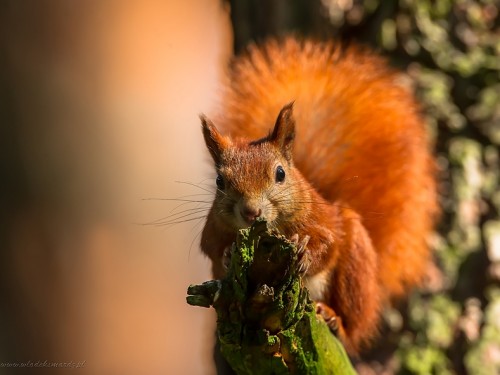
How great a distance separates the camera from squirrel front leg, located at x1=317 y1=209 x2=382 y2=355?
6.17 feet

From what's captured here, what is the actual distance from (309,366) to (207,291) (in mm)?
260

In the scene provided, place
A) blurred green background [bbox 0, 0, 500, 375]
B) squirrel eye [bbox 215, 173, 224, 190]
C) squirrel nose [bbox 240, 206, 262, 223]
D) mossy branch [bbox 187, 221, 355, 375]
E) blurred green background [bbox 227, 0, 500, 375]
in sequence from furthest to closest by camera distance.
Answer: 1. blurred green background [bbox 227, 0, 500, 375]
2. blurred green background [bbox 0, 0, 500, 375]
3. squirrel eye [bbox 215, 173, 224, 190]
4. squirrel nose [bbox 240, 206, 262, 223]
5. mossy branch [bbox 187, 221, 355, 375]

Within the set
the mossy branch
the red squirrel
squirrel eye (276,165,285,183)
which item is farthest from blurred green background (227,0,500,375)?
the mossy branch

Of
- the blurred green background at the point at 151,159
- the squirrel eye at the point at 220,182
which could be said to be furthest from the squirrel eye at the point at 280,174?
the blurred green background at the point at 151,159

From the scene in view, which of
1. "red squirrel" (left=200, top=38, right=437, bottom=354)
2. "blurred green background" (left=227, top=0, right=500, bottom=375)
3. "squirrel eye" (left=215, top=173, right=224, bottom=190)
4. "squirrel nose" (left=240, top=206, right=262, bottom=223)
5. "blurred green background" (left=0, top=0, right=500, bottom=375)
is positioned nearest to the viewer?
"squirrel nose" (left=240, top=206, right=262, bottom=223)

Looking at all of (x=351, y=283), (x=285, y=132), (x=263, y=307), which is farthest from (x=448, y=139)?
(x=263, y=307)

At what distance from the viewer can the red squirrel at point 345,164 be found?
1.82m

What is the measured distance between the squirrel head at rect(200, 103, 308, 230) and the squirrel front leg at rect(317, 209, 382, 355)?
0.22 metres

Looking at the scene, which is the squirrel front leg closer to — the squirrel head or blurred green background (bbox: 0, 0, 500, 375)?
the squirrel head

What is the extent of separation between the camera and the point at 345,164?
6.66 feet

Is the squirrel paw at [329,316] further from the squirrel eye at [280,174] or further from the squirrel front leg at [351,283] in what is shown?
the squirrel eye at [280,174]

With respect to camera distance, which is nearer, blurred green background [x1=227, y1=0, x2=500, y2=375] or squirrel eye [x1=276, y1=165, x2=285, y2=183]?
squirrel eye [x1=276, y1=165, x2=285, y2=183]

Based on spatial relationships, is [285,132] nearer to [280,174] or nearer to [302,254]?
[280,174]

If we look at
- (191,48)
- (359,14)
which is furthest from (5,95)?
(359,14)
